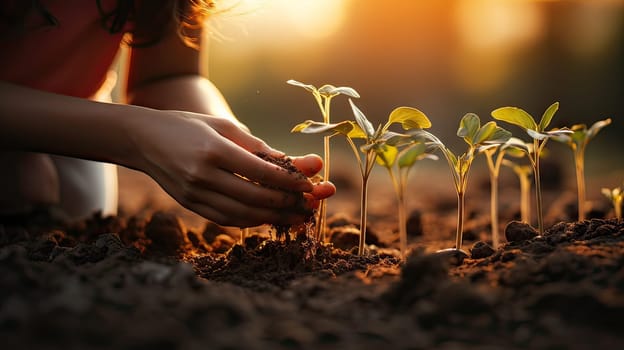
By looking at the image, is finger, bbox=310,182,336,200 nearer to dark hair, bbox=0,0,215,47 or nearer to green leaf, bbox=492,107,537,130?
green leaf, bbox=492,107,537,130

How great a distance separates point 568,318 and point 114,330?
2.20 feet

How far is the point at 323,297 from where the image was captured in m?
1.00

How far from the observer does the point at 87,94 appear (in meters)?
2.22

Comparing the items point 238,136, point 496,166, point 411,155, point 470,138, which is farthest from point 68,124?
point 496,166

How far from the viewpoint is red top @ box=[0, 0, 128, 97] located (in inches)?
69.7

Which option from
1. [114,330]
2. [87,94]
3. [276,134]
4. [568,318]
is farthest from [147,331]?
[276,134]

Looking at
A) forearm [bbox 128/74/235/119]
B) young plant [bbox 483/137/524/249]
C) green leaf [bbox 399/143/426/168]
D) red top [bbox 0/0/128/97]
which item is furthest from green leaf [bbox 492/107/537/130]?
red top [bbox 0/0/128/97]

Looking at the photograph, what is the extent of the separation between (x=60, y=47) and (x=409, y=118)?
1.29 metres

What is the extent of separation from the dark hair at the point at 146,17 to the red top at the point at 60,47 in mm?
31

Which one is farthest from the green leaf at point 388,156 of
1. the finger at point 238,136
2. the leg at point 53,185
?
the leg at point 53,185

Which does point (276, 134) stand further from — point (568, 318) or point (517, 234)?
point (568, 318)

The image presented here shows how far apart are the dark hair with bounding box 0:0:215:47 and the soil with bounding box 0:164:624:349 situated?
0.71m

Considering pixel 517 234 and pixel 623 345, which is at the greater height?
pixel 517 234

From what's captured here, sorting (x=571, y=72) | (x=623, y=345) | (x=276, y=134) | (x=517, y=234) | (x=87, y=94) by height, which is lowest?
(x=623, y=345)
